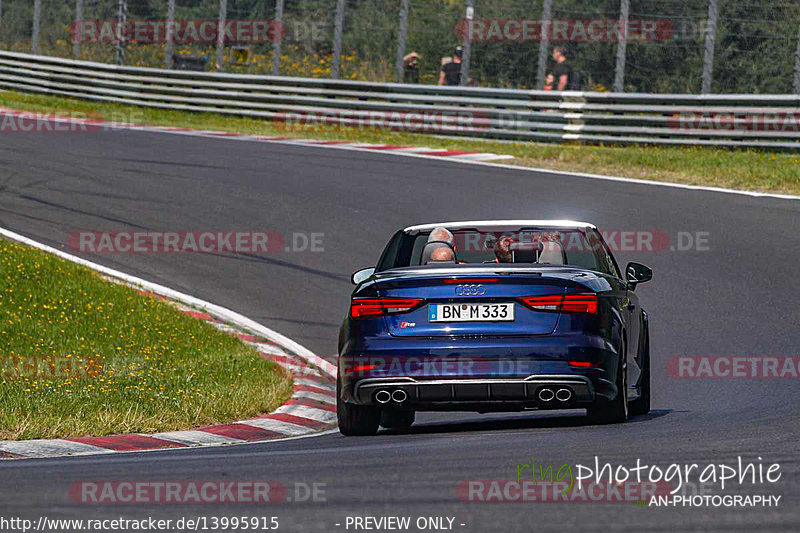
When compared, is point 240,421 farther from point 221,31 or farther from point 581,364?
point 221,31

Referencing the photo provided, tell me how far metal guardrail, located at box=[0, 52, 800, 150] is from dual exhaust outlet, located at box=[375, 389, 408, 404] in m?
16.3

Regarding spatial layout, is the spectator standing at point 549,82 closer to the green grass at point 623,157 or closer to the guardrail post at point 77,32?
the green grass at point 623,157

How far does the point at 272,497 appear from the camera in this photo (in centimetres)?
614

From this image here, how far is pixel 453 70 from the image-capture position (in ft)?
90.8

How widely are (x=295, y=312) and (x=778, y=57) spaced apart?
12311mm

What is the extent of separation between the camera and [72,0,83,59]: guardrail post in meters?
33.8

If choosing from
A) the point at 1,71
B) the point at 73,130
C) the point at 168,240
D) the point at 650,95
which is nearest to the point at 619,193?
the point at 650,95

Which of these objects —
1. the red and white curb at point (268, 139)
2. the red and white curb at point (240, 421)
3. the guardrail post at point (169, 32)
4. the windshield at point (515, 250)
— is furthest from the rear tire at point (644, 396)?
the guardrail post at point (169, 32)

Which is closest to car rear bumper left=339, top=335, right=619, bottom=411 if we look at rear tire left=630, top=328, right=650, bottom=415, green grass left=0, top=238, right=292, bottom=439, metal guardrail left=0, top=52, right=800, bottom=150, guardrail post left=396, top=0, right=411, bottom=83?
rear tire left=630, top=328, right=650, bottom=415

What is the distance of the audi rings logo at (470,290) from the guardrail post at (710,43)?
17.1 meters

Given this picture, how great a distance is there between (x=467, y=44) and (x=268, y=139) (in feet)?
14.3

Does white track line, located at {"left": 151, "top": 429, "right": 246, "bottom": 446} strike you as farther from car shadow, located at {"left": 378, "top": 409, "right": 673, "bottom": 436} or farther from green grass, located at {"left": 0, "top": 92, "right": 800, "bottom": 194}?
green grass, located at {"left": 0, "top": 92, "right": 800, "bottom": 194}

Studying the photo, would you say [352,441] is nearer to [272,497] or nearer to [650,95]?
[272,497]

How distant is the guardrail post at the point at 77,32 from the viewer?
33.8m
